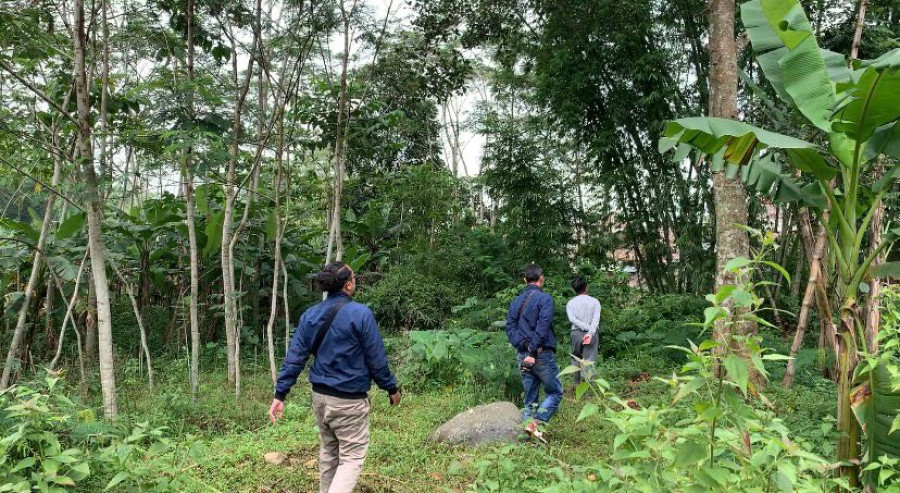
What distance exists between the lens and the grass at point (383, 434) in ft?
13.1

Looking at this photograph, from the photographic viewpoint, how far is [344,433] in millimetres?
3395

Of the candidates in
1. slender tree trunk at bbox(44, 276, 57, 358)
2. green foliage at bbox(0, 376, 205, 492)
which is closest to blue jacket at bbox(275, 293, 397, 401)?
green foliage at bbox(0, 376, 205, 492)

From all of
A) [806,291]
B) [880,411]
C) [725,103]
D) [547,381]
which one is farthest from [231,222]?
[806,291]

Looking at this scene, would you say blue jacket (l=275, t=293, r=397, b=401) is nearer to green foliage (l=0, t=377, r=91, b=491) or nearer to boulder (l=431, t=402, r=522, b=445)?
green foliage (l=0, t=377, r=91, b=491)

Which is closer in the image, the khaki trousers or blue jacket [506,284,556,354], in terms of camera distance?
the khaki trousers

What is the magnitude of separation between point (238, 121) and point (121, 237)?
296 centimetres

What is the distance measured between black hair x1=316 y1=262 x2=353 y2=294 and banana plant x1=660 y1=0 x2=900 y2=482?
2.18 metres

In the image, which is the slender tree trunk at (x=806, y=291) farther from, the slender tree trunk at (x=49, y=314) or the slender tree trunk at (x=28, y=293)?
the slender tree trunk at (x=49, y=314)

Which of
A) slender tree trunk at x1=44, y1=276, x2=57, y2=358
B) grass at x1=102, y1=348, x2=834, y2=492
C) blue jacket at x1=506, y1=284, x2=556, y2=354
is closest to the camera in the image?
grass at x1=102, y1=348, x2=834, y2=492

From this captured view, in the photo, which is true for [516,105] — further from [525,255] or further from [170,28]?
[170,28]

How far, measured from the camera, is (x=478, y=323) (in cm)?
938

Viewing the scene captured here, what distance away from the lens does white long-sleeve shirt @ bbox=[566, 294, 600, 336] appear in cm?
625

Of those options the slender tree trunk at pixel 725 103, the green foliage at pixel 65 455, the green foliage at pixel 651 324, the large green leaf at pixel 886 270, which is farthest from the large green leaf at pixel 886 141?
the green foliage at pixel 651 324

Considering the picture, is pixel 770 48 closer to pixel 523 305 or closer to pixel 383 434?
pixel 523 305
